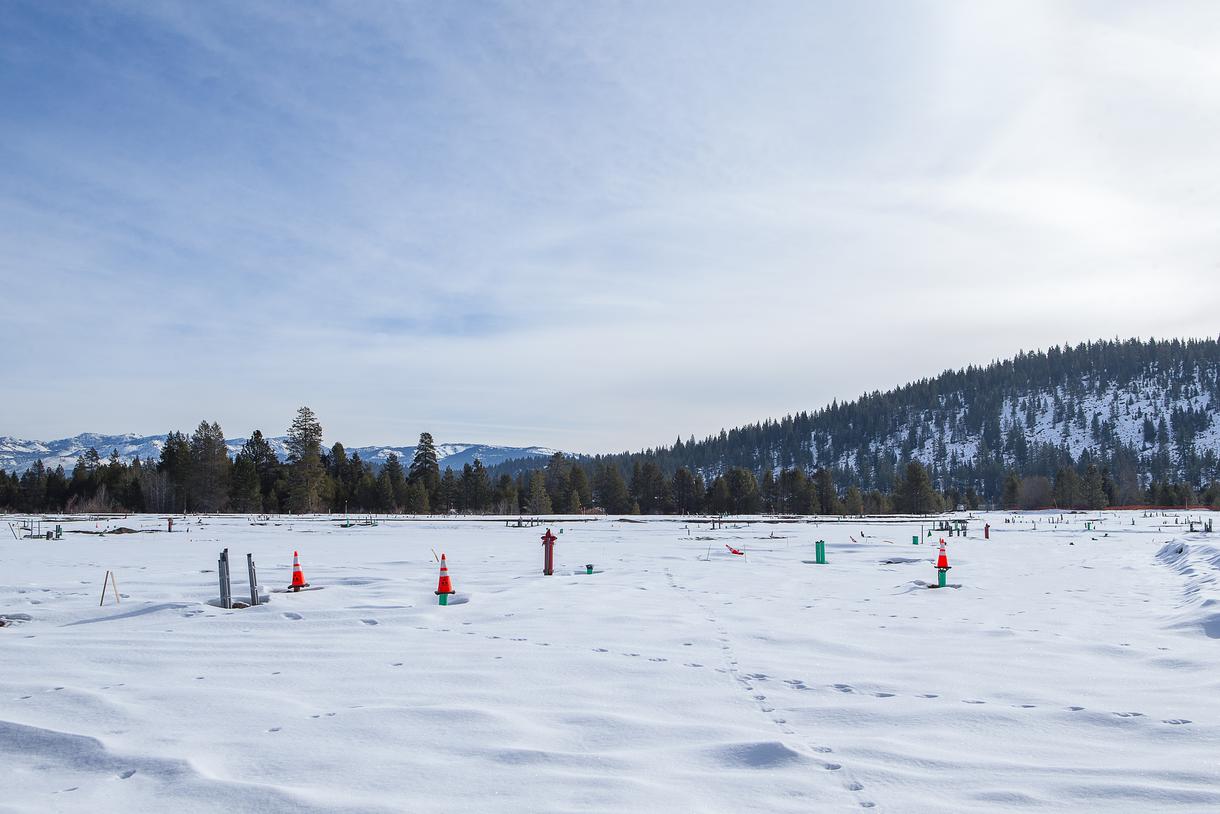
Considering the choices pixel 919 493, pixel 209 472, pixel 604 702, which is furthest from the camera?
pixel 919 493

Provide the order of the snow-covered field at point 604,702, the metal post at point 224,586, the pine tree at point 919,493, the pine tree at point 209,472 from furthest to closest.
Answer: the pine tree at point 919,493 → the pine tree at point 209,472 → the metal post at point 224,586 → the snow-covered field at point 604,702

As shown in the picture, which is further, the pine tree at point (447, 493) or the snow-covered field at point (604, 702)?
the pine tree at point (447, 493)

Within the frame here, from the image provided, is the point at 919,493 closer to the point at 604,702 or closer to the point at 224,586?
the point at 224,586

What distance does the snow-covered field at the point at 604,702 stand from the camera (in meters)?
4.59

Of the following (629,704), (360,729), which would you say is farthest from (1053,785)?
(360,729)

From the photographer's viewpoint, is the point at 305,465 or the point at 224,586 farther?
the point at 305,465

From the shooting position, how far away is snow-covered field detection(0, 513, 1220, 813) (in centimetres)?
459

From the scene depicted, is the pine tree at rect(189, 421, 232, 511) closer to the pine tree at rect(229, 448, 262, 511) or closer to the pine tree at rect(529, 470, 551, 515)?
the pine tree at rect(229, 448, 262, 511)

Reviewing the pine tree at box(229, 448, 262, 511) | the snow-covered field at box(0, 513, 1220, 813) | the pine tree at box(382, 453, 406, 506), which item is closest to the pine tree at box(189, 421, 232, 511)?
the pine tree at box(229, 448, 262, 511)

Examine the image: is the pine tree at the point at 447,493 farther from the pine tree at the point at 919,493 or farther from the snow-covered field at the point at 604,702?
the snow-covered field at the point at 604,702

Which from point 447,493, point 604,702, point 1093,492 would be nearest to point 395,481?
point 447,493

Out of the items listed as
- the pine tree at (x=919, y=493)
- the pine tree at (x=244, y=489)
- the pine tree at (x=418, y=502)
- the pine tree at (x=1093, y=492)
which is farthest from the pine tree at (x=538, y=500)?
the pine tree at (x=1093, y=492)

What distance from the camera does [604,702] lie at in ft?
21.7

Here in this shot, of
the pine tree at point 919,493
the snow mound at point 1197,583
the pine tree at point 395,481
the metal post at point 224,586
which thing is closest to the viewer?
the snow mound at point 1197,583
